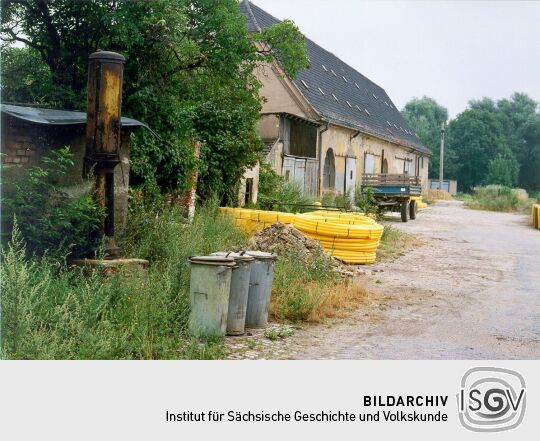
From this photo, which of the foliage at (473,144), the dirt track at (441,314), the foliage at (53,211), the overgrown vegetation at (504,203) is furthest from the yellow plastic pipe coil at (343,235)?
the foliage at (473,144)

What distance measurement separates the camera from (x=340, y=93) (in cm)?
2653

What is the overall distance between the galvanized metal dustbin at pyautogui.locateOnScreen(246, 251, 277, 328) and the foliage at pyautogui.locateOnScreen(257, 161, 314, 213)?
879cm

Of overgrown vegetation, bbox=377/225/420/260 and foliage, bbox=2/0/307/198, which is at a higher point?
foliage, bbox=2/0/307/198

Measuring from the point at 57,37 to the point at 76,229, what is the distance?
4573 millimetres

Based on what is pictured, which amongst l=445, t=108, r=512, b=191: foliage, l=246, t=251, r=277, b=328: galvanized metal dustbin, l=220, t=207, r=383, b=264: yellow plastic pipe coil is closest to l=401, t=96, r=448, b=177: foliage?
l=445, t=108, r=512, b=191: foliage

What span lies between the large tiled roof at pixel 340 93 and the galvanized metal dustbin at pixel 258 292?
39.5ft

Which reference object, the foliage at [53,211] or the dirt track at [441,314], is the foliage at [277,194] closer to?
the dirt track at [441,314]

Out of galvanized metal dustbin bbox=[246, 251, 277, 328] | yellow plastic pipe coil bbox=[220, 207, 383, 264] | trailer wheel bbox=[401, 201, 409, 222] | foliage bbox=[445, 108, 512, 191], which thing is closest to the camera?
galvanized metal dustbin bbox=[246, 251, 277, 328]

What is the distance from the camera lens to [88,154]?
23.3 ft

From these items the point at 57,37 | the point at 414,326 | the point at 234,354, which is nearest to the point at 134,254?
the point at 234,354

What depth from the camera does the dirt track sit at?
6023 mm

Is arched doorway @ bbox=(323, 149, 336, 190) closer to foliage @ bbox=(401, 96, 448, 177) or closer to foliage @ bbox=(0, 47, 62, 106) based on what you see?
foliage @ bbox=(0, 47, 62, 106)
